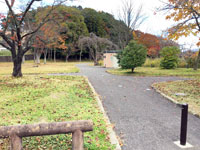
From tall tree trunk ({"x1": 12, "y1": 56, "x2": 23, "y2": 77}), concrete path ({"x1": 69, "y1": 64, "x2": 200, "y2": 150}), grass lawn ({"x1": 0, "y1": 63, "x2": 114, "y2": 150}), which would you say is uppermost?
tall tree trunk ({"x1": 12, "y1": 56, "x2": 23, "y2": 77})

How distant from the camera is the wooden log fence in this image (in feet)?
7.70

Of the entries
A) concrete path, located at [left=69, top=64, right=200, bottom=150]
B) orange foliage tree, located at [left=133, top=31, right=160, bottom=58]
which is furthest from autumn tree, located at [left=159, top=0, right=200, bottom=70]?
orange foliage tree, located at [left=133, top=31, right=160, bottom=58]

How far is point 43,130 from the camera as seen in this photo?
2.38 metres

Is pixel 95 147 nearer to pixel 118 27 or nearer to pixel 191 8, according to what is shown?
pixel 191 8

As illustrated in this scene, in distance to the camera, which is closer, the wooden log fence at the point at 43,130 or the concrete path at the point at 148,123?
the wooden log fence at the point at 43,130

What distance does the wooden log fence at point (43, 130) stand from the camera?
2.35 meters

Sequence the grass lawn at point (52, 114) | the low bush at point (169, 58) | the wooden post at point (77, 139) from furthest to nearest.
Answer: the low bush at point (169, 58)
the grass lawn at point (52, 114)
the wooden post at point (77, 139)

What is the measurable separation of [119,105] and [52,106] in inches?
84.5

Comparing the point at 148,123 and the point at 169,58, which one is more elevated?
the point at 169,58

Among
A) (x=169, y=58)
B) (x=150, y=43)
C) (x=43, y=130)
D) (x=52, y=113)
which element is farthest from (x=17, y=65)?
(x=150, y=43)

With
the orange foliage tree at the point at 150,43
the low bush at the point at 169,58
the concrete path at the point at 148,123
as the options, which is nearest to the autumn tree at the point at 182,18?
the concrete path at the point at 148,123

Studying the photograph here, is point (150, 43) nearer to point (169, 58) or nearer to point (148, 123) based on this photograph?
point (169, 58)

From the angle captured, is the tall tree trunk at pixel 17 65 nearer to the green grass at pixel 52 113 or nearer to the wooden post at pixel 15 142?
the green grass at pixel 52 113

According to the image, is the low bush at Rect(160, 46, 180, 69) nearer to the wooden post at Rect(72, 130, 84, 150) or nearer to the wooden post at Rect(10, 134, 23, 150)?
the wooden post at Rect(72, 130, 84, 150)
